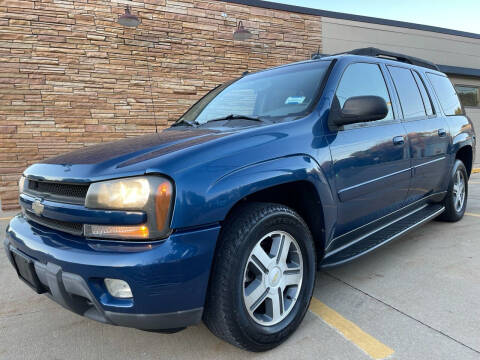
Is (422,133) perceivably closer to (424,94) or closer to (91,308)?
(424,94)

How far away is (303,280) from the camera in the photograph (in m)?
2.04

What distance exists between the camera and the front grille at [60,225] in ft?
5.49

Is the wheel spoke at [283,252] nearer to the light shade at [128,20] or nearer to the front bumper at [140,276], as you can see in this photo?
the front bumper at [140,276]

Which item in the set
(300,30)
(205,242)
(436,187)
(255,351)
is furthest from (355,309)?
(300,30)

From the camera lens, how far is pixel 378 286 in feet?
8.51

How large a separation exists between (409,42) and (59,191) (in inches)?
478

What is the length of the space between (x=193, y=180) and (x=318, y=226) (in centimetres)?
100

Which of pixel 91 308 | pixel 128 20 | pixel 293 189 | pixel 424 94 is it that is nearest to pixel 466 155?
pixel 424 94

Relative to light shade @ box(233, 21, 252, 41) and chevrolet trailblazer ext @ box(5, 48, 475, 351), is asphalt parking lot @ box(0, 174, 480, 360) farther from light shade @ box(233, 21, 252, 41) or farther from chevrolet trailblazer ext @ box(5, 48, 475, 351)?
light shade @ box(233, 21, 252, 41)

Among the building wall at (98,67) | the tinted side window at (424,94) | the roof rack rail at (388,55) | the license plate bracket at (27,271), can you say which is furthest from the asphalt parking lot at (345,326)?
the building wall at (98,67)

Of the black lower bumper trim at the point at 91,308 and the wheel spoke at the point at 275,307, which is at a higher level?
the black lower bumper trim at the point at 91,308

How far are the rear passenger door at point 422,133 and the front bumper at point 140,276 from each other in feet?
7.50

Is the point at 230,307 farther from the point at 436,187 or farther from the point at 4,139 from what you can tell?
the point at 4,139

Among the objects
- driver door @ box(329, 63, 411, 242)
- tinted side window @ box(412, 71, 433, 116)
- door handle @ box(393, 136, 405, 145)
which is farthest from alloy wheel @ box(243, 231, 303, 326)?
tinted side window @ box(412, 71, 433, 116)
